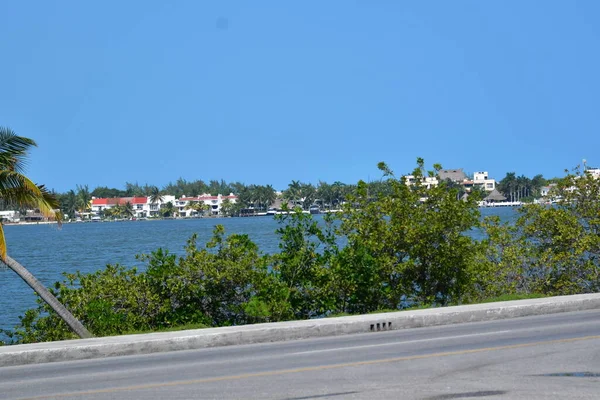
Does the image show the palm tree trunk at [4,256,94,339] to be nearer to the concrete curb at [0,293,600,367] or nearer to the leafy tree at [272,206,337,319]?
the concrete curb at [0,293,600,367]

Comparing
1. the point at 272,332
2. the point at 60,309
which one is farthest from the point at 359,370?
the point at 60,309

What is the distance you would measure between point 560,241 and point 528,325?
8267mm

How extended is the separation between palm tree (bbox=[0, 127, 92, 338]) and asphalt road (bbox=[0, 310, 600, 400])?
458 cm

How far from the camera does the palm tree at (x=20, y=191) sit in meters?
16.8

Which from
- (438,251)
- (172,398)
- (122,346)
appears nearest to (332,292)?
(438,251)

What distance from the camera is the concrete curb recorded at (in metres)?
13.5

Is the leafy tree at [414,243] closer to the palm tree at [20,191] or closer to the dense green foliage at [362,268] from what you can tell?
the dense green foliage at [362,268]

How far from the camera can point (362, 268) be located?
789 inches

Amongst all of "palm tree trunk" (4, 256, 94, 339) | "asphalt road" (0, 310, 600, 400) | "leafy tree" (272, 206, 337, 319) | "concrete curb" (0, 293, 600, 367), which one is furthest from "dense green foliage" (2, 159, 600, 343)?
"asphalt road" (0, 310, 600, 400)

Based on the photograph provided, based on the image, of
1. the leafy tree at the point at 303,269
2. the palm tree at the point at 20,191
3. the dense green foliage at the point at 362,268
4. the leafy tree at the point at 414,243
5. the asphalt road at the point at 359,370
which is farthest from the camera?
the leafy tree at the point at 414,243

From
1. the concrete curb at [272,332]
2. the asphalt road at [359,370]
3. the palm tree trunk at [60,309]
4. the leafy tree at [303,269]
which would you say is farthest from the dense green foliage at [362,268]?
the asphalt road at [359,370]

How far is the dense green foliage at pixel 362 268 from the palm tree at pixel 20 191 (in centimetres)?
117

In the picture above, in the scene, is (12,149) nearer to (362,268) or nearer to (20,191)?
(20,191)

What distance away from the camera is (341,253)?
20.1 meters
